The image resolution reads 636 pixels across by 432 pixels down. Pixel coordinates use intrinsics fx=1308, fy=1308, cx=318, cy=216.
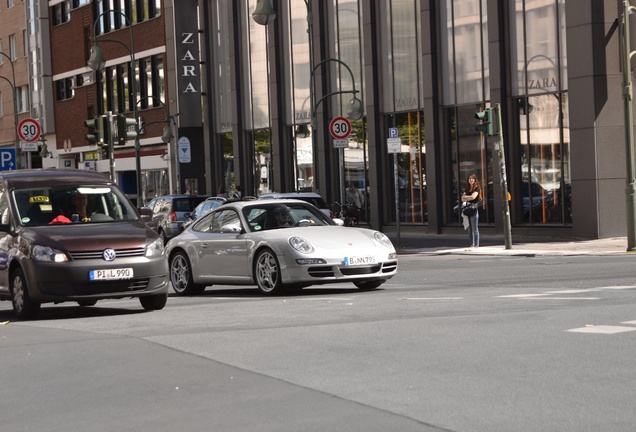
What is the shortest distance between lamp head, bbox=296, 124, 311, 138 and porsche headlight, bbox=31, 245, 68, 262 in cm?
3183

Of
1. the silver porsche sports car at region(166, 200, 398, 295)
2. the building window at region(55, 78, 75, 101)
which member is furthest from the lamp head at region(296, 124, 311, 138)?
the building window at region(55, 78, 75, 101)

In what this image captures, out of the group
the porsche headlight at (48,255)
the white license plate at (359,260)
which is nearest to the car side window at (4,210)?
the porsche headlight at (48,255)

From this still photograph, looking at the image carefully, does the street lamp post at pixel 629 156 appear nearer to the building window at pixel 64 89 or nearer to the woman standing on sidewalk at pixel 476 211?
the woman standing on sidewalk at pixel 476 211

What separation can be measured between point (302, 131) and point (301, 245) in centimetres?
2950

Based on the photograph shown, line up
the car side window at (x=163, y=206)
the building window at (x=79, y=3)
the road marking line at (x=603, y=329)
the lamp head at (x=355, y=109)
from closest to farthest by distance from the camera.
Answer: the road marking line at (x=603, y=329) < the car side window at (x=163, y=206) < the lamp head at (x=355, y=109) < the building window at (x=79, y=3)

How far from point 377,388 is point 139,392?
161cm

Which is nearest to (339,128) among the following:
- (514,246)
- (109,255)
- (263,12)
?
(263,12)

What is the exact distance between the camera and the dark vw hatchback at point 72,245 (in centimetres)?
1491

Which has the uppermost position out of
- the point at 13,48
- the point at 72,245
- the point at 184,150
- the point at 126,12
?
the point at 13,48

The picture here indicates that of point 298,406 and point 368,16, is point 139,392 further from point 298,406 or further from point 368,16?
point 368,16

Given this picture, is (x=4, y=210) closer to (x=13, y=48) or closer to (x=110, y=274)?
(x=110, y=274)

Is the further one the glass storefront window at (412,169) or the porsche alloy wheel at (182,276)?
the glass storefront window at (412,169)

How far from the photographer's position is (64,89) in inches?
2948

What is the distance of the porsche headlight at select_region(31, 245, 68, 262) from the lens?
14883 millimetres
